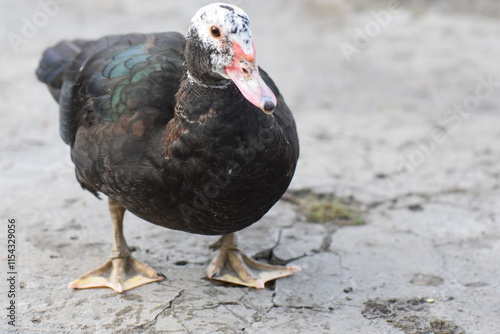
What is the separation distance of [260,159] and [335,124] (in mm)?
3100

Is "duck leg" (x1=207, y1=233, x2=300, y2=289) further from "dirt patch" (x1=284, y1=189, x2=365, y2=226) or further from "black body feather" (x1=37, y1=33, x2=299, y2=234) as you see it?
"dirt patch" (x1=284, y1=189, x2=365, y2=226)

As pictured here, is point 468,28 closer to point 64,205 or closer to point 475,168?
point 475,168

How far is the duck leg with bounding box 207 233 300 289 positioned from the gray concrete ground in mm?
64

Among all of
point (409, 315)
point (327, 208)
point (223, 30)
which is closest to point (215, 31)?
point (223, 30)

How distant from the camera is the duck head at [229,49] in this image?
9.00ft

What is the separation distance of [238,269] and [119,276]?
2.13 ft

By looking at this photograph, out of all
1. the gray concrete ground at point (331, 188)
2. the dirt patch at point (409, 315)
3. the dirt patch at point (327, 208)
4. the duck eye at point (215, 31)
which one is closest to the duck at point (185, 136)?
the duck eye at point (215, 31)

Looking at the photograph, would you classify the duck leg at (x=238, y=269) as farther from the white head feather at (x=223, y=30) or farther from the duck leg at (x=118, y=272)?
the white head feather at (x=223, y=30)

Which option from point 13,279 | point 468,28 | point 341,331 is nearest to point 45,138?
point 13,279

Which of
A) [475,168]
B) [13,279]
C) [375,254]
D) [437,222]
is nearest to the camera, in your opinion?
[13,279]

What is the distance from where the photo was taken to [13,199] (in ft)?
15.2

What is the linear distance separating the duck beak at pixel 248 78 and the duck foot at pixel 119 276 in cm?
141

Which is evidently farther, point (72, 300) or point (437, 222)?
point (437, 222)

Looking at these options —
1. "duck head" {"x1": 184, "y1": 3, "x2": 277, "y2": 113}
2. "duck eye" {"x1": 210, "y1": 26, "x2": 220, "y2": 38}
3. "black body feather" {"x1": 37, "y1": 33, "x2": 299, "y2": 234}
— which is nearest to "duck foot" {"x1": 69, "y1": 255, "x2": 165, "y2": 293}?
"black body feather" {"x1": 37, "y1": 33, "x2": 299, "y2": 234}
